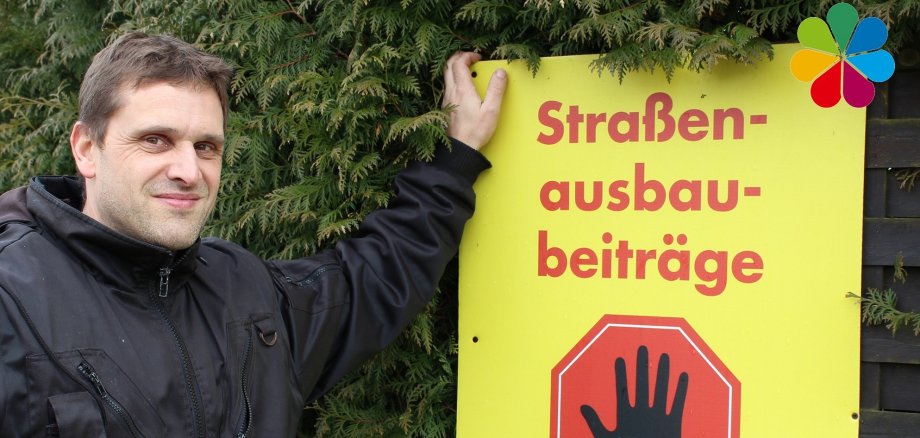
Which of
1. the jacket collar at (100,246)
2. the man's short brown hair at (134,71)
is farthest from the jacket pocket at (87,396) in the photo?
the man's short brown hair at (134,71)

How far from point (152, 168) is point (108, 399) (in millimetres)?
547

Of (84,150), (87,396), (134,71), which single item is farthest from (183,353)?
(134,71)

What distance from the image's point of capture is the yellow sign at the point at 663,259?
2105 millimetres

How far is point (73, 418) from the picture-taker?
1.65 metres

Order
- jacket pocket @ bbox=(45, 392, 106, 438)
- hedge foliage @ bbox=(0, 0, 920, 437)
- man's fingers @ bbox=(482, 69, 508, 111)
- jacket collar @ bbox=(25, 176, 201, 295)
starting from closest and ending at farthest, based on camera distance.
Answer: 1. jacket pocket @ bbox=(45, 392, 106, 438)
2. jacket collar @ bbox=(25, 176, 201, 295)
3. hedge foliage @ bbox=(0, 0, 920, 437)
4. man's fingers @ bbox=(482, 69, 508, 111)

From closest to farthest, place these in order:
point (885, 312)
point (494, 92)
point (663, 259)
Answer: point (885, 312) → point (663, 259) → point (494, 92)

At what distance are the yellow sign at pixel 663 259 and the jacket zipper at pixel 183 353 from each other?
Answer: 848 mm

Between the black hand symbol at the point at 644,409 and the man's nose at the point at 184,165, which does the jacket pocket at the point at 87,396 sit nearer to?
the man's nose at the point at 184,165

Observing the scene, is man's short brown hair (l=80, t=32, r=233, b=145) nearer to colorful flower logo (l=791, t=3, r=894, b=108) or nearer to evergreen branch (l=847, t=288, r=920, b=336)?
colorful flower logo (l=791, t=3, r=894, b=108)

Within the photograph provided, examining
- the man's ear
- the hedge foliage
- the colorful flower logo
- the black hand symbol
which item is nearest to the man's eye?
the man's ear

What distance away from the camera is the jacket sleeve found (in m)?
2.27

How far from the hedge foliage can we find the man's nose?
18.4 inches

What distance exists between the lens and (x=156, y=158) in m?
1.95

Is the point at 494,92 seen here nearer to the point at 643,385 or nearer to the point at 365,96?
the point at 365,96
